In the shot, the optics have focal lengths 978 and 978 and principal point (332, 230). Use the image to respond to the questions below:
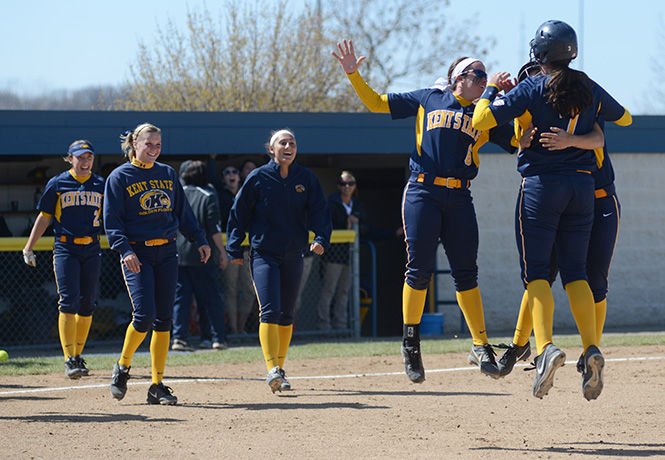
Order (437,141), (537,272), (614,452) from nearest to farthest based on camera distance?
(614,452) → (537,272) → (437,141)

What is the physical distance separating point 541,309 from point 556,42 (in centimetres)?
175

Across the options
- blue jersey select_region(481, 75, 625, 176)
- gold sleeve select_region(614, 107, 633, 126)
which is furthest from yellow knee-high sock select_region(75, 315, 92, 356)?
gold sleeve select_region(614, 107, 633, 126)

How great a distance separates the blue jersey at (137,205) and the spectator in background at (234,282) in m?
4.71

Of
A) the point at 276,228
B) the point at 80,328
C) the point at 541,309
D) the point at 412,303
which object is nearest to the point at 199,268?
the point at 80,328

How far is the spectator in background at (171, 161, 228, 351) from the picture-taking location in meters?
11.7

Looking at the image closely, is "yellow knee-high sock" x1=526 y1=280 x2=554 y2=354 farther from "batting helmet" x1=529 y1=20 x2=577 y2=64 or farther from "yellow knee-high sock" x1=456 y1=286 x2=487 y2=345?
"batting helmet" x1=529 y1=20 x2=577 y2=64

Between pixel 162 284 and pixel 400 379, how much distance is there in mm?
2762

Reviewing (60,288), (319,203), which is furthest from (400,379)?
(60,288)

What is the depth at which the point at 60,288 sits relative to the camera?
31.4 ft

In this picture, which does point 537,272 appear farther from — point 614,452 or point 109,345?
point 109,345

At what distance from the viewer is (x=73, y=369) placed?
30.8 ft

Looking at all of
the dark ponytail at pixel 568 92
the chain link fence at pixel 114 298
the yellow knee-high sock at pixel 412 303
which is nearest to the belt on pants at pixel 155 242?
the yellow knee-high sock at pixel 412 303

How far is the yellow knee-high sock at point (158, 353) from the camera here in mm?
8148

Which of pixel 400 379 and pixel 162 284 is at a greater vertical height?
pixel 162 284
